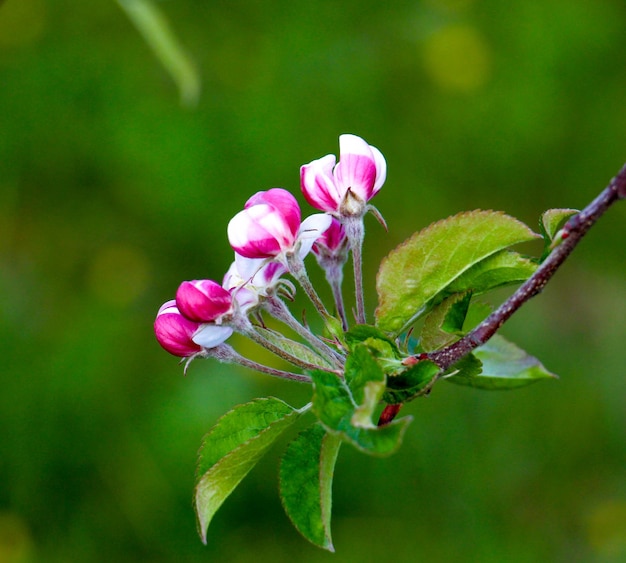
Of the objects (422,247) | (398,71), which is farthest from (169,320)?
(398,71)

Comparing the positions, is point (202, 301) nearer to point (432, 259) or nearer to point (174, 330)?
point (174, 330)

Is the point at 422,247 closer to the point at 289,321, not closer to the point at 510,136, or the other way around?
the point at 289,321

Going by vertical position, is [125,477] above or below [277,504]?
above

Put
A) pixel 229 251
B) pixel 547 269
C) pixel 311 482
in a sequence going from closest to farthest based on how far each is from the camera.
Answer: pixel 547 269 → pixel 311 482 → pixel 229 251

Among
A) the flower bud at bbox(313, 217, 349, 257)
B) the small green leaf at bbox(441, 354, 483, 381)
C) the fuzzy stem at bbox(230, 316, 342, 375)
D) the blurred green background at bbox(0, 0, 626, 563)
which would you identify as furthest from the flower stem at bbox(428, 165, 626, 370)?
the blurred green background at bbox(0, 0, 626, 563)

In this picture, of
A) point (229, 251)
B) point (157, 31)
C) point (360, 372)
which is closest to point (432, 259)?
point (360, 372)

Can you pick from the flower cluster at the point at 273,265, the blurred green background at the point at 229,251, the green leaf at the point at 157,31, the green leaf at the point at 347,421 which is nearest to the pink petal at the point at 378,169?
the flower cluster at the point at 273,265

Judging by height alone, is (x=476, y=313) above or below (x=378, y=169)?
below
